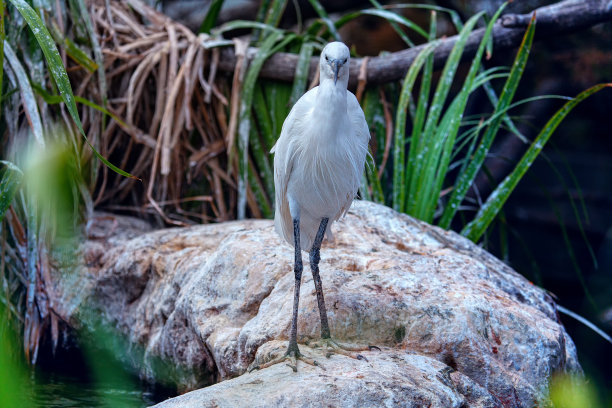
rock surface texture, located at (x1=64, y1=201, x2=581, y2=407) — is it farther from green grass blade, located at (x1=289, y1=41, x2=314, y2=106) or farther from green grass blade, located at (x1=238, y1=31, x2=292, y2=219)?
green grass blade, located at (x1=289, y1=41, x2=314, y2=106)

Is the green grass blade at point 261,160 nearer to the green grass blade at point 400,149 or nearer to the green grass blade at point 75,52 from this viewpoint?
the green grass blade at point 400,149

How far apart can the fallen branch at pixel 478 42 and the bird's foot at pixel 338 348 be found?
2.03m

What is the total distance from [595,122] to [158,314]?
13.2ft

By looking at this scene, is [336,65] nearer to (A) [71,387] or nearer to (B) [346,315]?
(B) [346,315]

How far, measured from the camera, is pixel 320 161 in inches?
75.8

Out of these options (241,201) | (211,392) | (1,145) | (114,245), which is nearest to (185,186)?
(241,201)

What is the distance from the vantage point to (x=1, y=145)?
9.20 ft

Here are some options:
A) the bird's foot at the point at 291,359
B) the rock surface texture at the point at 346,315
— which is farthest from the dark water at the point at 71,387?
the bird's foot at the point at 291,359

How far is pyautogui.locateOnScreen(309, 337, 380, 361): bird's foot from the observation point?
5.71 ft

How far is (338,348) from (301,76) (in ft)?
6.51

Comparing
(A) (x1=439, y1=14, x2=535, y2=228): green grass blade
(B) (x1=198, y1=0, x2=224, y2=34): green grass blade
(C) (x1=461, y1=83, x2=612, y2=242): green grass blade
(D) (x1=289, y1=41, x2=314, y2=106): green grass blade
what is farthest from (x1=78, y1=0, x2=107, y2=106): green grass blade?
(C) (x1=461, y1=83, x2=612, y2=242): green grass blade

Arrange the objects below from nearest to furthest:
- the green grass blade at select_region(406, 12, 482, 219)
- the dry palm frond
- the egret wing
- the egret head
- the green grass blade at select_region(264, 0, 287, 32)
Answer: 1. the egret head
2. the egret wing
3. the green grass blade at select_region(406, 12, 482, 219)
4. the dry palm frond
5. the green grass blade at select_region(264, 0, 287, 32)

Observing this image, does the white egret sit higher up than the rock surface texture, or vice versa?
the white egret

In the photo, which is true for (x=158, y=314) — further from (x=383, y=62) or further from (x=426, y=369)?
→ (x=383, y=62)
